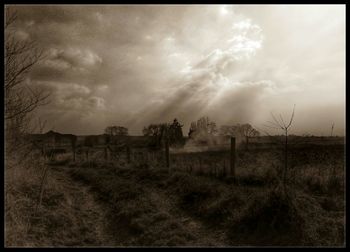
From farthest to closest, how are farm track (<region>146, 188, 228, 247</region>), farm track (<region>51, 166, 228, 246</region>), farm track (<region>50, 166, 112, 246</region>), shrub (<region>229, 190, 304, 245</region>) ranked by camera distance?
farm track (<region>50, 166, 112, 246</region>), farm track (<region>51, 166, 228, 246</region>), farm track (<region>146, 188, 228, 247</region>), shrub (<region>229, 190, 304, 245</region>)

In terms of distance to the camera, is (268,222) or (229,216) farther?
(229,216)

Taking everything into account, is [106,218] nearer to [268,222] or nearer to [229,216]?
[229,216]

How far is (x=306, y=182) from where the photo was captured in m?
9.18

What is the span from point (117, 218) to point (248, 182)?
4.46 meters

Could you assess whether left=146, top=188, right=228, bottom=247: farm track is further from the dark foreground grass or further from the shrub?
the shrub

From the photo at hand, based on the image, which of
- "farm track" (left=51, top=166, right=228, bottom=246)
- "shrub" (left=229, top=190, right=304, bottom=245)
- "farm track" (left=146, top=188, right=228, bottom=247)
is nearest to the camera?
"shrub" (left=229, top=190, right=304, bottom=245)

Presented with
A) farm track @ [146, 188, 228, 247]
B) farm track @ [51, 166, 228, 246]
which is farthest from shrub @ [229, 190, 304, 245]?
farm track @ [51, 166, 228, 246]

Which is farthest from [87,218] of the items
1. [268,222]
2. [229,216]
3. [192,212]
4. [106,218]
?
[268,222]

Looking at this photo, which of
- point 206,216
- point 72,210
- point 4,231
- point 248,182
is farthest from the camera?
point 248,182

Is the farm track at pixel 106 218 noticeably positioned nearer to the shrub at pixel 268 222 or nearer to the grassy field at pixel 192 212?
the grassy field at pixel 192 212

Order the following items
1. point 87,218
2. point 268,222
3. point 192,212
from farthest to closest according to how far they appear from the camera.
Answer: point 192,212 < point 87,218 < point 268,222

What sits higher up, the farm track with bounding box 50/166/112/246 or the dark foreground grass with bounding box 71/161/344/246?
the dark foreground grass with bounding box 71/161/344/246
